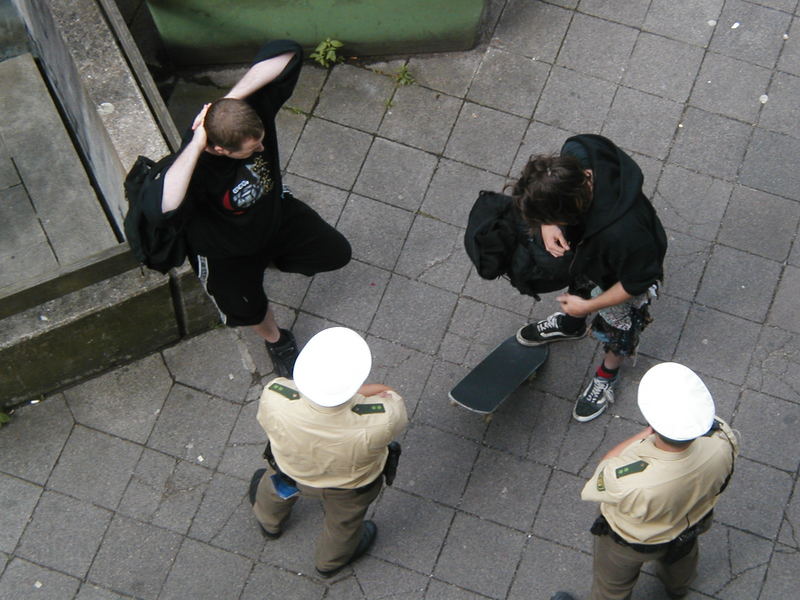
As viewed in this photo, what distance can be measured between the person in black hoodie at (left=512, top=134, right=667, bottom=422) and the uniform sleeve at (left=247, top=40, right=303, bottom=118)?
116cm

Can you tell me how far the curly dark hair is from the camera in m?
3.72

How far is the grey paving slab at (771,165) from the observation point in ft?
18.7

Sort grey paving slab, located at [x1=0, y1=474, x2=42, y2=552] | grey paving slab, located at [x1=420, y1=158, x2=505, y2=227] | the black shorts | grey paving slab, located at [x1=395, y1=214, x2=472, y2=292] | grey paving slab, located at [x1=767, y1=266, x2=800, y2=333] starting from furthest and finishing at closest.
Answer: grey paving slab, located at [x1=420, y1=158, x2=505, y2=227] → grey paving slab, located at [x1=395, y1=214, x2=472, y2=292] → grey paving slab, located at [x1=767, y1=266, x2=800, y2=333] → grey paving slab, located at [x1=0, y1=474, x2=42, y2=552] → the black shorts

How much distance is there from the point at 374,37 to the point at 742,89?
2324 mm

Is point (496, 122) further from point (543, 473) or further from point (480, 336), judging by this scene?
point (543, 473)

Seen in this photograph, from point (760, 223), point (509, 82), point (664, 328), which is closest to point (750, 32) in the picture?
point (760, 223)

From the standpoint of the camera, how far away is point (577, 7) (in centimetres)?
622

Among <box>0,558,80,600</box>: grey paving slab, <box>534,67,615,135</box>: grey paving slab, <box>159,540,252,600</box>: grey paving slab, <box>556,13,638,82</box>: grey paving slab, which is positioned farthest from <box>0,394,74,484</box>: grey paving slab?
<box>556,13,638,82</box>: grey paving slab

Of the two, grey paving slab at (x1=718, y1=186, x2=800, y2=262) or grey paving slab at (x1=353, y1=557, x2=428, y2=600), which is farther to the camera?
grey paving slab at (x1=718, y1=186, x2=800, y2=262)

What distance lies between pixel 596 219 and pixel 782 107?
2733 mm

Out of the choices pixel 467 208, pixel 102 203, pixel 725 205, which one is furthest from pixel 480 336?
pixel 102 203

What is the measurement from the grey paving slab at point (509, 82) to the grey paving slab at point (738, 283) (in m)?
1.47

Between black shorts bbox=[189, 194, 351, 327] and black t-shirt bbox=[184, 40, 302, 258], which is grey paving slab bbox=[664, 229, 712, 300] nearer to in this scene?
black shorts bbox=[189, 194, 351, 327]

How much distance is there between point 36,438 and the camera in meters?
5.10
